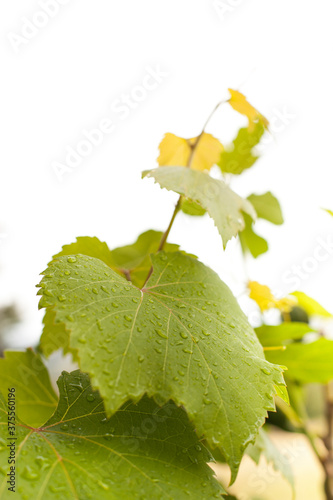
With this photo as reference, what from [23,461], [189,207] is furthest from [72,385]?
[189,207]

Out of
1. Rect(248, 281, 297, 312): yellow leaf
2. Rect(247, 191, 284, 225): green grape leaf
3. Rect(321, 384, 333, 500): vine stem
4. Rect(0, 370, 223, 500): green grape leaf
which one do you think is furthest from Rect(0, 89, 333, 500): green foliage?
Rect(321, 384, 333, 500): vine stem

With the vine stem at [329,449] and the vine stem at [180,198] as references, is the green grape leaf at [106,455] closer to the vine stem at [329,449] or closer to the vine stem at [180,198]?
the vine stem at [180,198]

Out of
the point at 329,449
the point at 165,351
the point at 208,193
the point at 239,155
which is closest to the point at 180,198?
the point at 208,193

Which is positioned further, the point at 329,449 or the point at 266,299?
the point at 329,449

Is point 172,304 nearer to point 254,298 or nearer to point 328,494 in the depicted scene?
point 254,298

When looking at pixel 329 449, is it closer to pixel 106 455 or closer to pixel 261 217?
pixel 261 217

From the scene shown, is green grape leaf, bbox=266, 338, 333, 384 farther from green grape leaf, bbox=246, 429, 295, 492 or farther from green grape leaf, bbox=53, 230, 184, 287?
green grape leaf, bbox=53, 230, 184, 287
